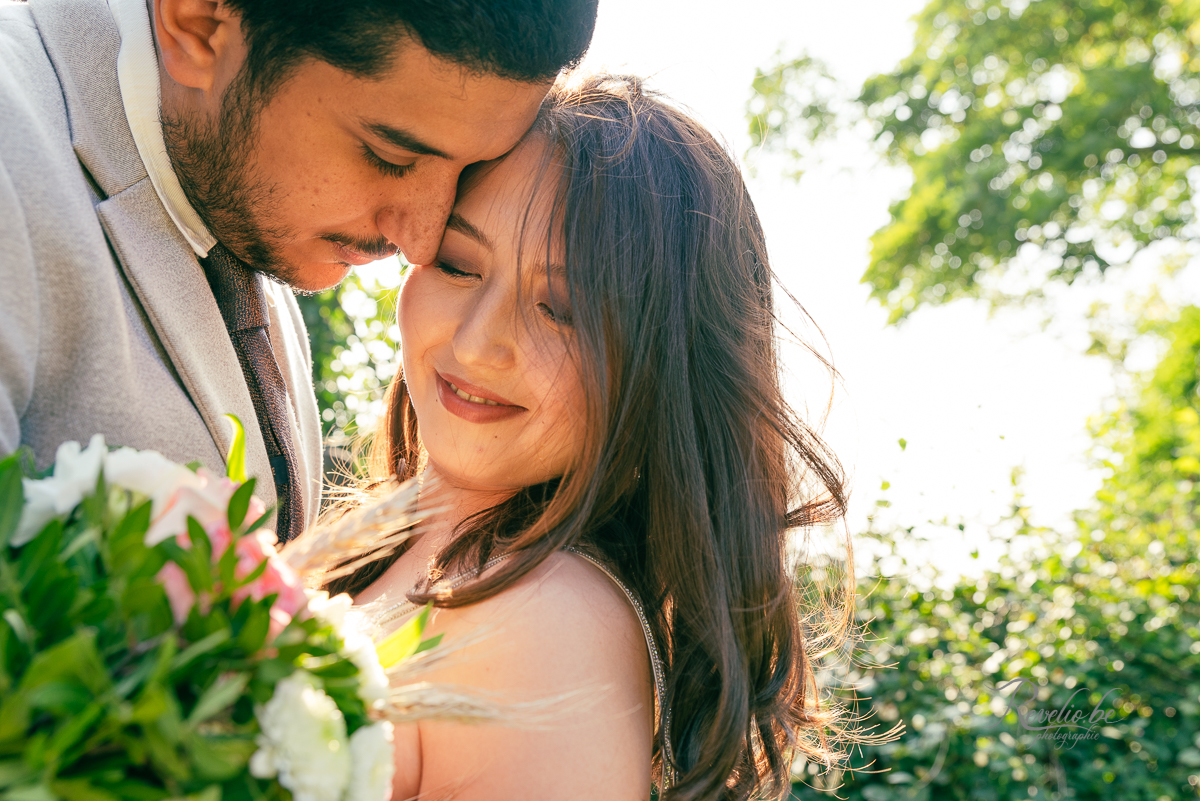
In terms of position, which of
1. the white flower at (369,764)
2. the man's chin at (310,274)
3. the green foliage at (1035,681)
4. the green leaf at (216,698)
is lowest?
the green foliage at (1035,681)

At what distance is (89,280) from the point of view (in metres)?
1.61

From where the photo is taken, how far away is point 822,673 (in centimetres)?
376

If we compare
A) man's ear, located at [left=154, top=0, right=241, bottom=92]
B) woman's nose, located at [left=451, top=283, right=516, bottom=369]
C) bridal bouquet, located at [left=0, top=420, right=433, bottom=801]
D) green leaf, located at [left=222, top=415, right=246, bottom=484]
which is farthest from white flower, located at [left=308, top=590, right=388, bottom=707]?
man's ear, located at [left=154, top=0, right=241, bottom=92]

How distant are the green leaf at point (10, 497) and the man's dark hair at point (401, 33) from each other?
→ 1.23m

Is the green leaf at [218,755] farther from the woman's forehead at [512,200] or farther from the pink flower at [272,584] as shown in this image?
the woman's forehead at [512,200]

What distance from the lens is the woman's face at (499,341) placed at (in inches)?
80.0

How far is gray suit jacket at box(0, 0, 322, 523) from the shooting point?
1509 mm

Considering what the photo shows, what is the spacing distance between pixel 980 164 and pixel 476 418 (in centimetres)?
1069

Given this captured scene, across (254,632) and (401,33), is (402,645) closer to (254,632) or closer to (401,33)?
(254,632)

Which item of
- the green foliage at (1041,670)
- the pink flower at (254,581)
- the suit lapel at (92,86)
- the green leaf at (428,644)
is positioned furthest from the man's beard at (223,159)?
the green foliage at (1041,670)

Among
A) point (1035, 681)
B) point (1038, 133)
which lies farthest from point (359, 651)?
point (1038, 133)

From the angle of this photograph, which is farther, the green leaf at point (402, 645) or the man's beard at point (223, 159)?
the man's beard at point (223, 159)

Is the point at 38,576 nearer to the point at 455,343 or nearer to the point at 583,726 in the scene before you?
the point at 583,726

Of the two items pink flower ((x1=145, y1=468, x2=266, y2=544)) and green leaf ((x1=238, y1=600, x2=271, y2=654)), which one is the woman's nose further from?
green leaf ((x1=238, y1=600, x2=271, y2=654))
